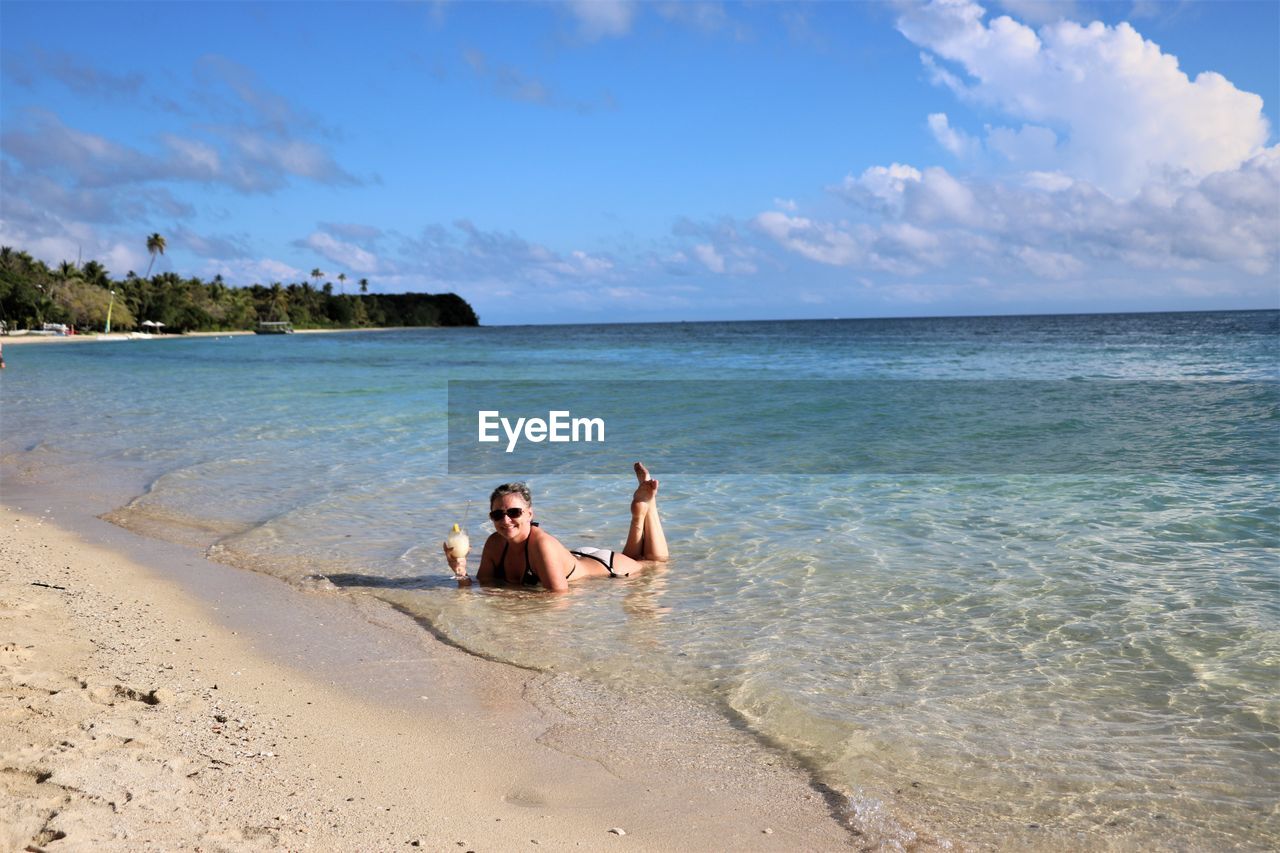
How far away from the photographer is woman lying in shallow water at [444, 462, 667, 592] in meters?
7.36

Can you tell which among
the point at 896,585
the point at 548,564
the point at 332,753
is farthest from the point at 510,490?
the point at 332,753

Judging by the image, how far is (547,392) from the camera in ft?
→ 102

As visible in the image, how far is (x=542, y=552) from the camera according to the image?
744cm

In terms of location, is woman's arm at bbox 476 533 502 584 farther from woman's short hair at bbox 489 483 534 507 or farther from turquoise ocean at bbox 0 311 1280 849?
woman's short hair at bbox 489 483 534 507

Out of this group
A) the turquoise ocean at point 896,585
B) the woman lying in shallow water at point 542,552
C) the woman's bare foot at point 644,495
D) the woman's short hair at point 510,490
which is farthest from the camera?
the woman's bare foot at point 644,495

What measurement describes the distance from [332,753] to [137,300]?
138188mm

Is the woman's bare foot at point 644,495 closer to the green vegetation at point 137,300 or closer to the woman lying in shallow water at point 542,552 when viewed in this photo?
the woman lying in shallow water at point 542,552

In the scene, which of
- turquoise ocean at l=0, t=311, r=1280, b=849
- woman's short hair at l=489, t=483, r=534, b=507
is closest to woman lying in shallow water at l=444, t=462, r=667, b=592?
woman's short hair at l=489, t=483, r=534, b=507

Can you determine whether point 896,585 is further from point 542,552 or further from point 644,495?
point 542,552

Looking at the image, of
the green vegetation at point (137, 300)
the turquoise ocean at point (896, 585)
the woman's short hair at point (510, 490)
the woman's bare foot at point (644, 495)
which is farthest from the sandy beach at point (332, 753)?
the green vegetation at point (137, 300)

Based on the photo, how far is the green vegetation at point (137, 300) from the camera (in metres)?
103

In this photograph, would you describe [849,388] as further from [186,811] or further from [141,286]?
[141,286]

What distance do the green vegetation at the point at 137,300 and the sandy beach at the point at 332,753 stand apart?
11073 centimetres

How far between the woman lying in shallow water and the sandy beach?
1.27m
